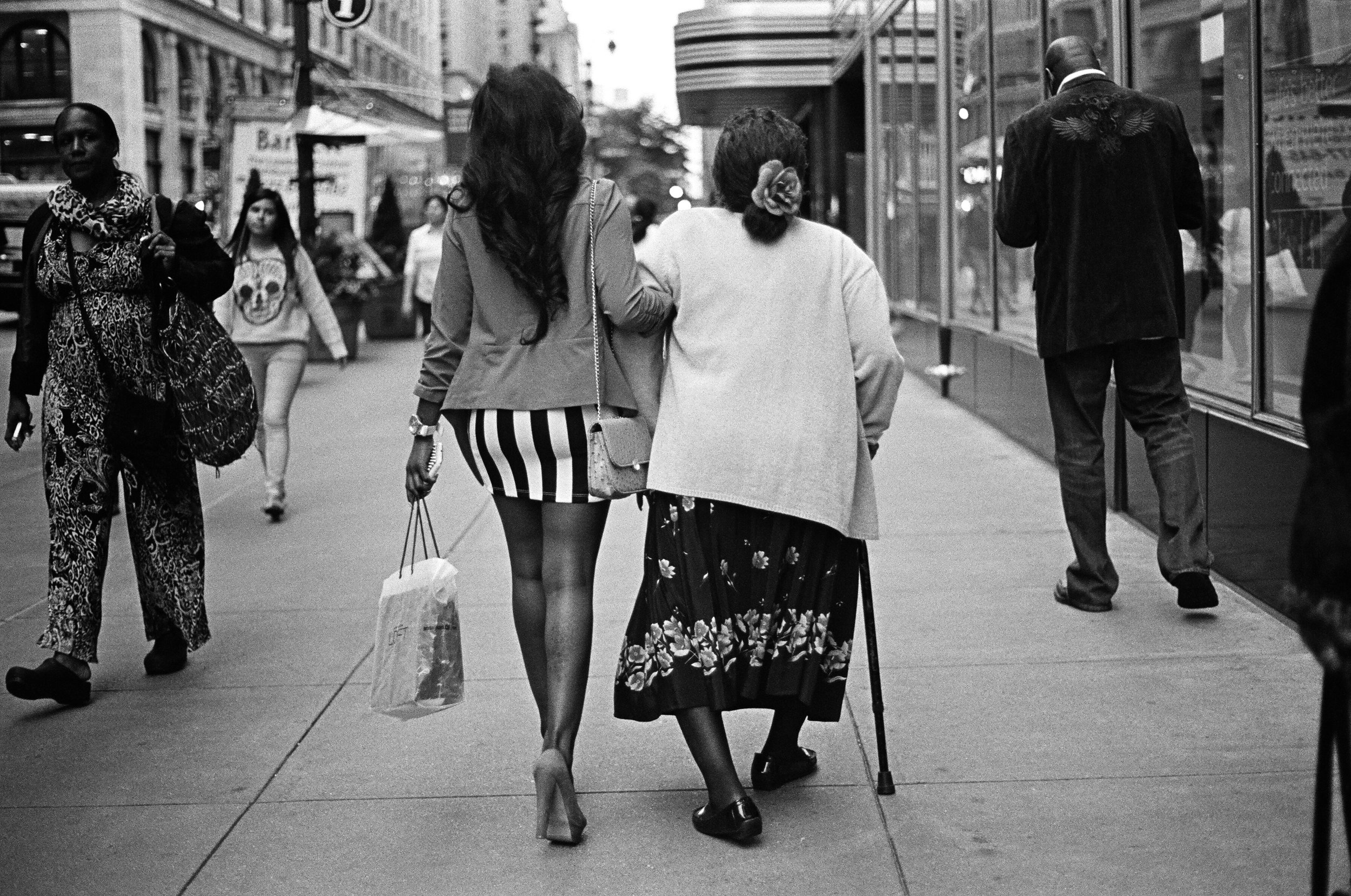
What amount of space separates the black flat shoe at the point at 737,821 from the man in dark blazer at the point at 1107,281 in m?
2.46

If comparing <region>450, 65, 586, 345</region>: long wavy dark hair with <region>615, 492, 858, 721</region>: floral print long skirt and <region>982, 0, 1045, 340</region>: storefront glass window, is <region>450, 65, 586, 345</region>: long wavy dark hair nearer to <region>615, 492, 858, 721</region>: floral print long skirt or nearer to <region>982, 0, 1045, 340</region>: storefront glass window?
<region>615, 492, 858, 721</region>: floral print long skirt

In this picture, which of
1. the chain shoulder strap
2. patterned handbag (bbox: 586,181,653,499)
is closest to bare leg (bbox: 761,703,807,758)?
patterned handbag (bbox: 586,181,653,499)

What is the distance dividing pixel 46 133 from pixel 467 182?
48.8 meters

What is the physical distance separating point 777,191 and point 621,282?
0.41m

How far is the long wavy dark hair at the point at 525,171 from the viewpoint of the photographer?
3875 millimetres

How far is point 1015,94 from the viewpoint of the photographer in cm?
1147

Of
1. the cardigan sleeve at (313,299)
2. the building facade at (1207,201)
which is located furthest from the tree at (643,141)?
the cardigan sleeve at (313,299)

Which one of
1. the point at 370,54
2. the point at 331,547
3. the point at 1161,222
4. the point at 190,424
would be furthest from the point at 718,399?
the point at 370,54

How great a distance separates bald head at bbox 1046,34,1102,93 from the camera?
6.19m

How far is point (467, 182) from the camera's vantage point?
393 centimetres

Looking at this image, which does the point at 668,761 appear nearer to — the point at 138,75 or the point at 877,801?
the point at 877,801

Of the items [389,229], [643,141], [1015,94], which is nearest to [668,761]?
[1015,94]

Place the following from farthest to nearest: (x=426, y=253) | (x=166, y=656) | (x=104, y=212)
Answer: (x=426, y=253) < (x=166, y=656) < (x=104, y=212)

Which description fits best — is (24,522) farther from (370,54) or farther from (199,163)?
(370,54)
